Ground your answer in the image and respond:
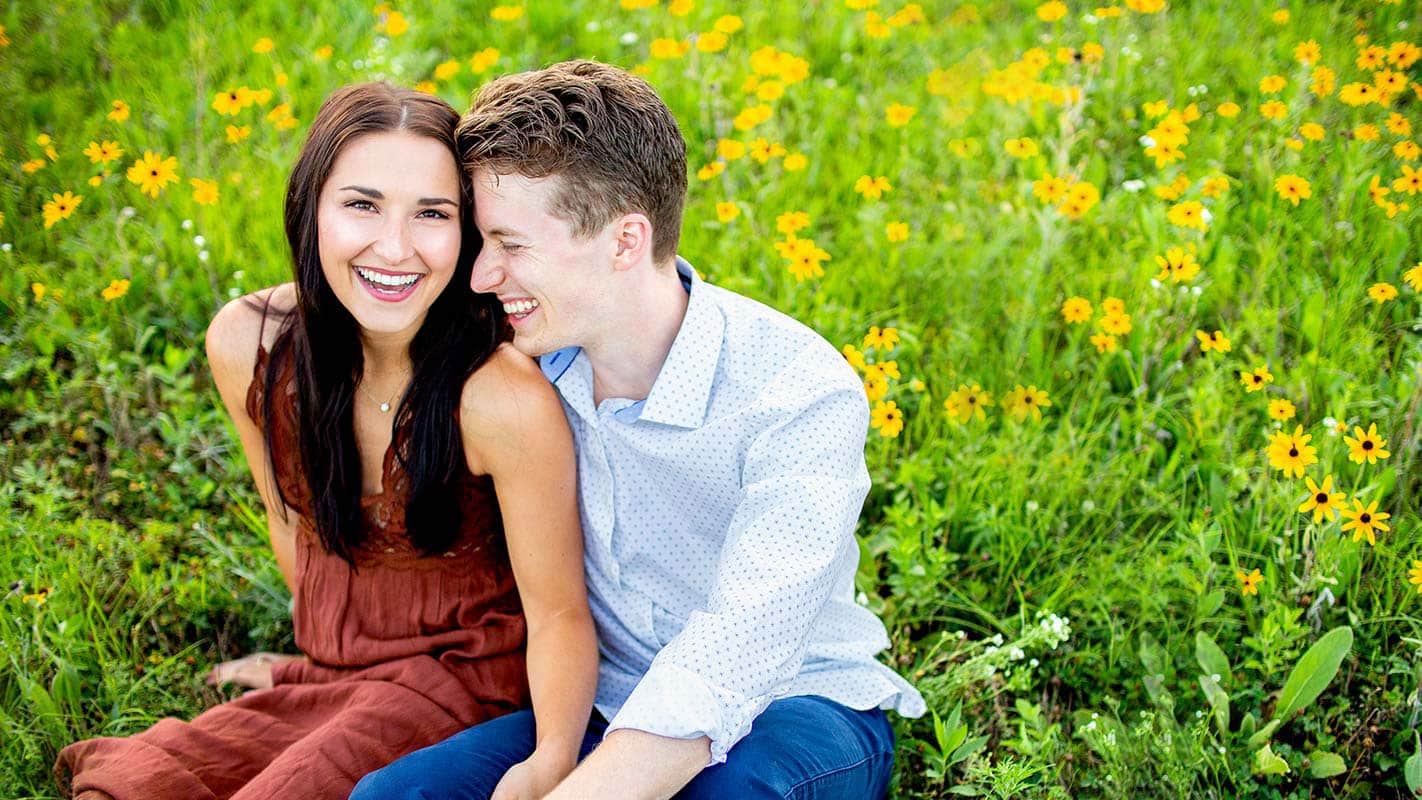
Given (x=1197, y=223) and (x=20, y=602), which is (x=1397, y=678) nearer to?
(x=1197, y=223)

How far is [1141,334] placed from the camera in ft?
9.11

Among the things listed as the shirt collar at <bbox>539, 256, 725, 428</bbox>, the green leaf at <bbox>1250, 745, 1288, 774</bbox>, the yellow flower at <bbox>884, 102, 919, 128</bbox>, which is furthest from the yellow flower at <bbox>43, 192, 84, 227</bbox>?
the green leaf at <bbox>1250, 745, 1288, 774</bbox>

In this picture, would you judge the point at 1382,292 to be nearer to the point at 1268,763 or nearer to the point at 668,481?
the point at 1268,763

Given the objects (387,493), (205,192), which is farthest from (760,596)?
(205,192)

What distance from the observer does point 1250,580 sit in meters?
2.18

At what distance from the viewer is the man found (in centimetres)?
171

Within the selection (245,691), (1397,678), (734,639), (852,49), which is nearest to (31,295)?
(245,691)

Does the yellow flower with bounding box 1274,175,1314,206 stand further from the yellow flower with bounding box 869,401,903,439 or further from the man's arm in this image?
the man's arm

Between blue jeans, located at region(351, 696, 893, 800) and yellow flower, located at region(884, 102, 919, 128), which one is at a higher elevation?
yellow flower, located at region(884, 102, 919, 128)

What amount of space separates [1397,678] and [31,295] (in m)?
3.37

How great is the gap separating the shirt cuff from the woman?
300mm

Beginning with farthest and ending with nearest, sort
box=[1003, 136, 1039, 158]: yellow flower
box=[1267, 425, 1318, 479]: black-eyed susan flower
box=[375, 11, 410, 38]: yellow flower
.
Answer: box=[375, 11, 410, 38]: yellow flower < box=[1003, 136, 1039, 158]: yellow flower < box=[1267, 425, 1318, 479]: black-eyed susan flower

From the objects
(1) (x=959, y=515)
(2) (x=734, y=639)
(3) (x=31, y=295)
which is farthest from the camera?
(3) (x=31, y=295)

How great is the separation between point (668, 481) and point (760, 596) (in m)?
0.39
